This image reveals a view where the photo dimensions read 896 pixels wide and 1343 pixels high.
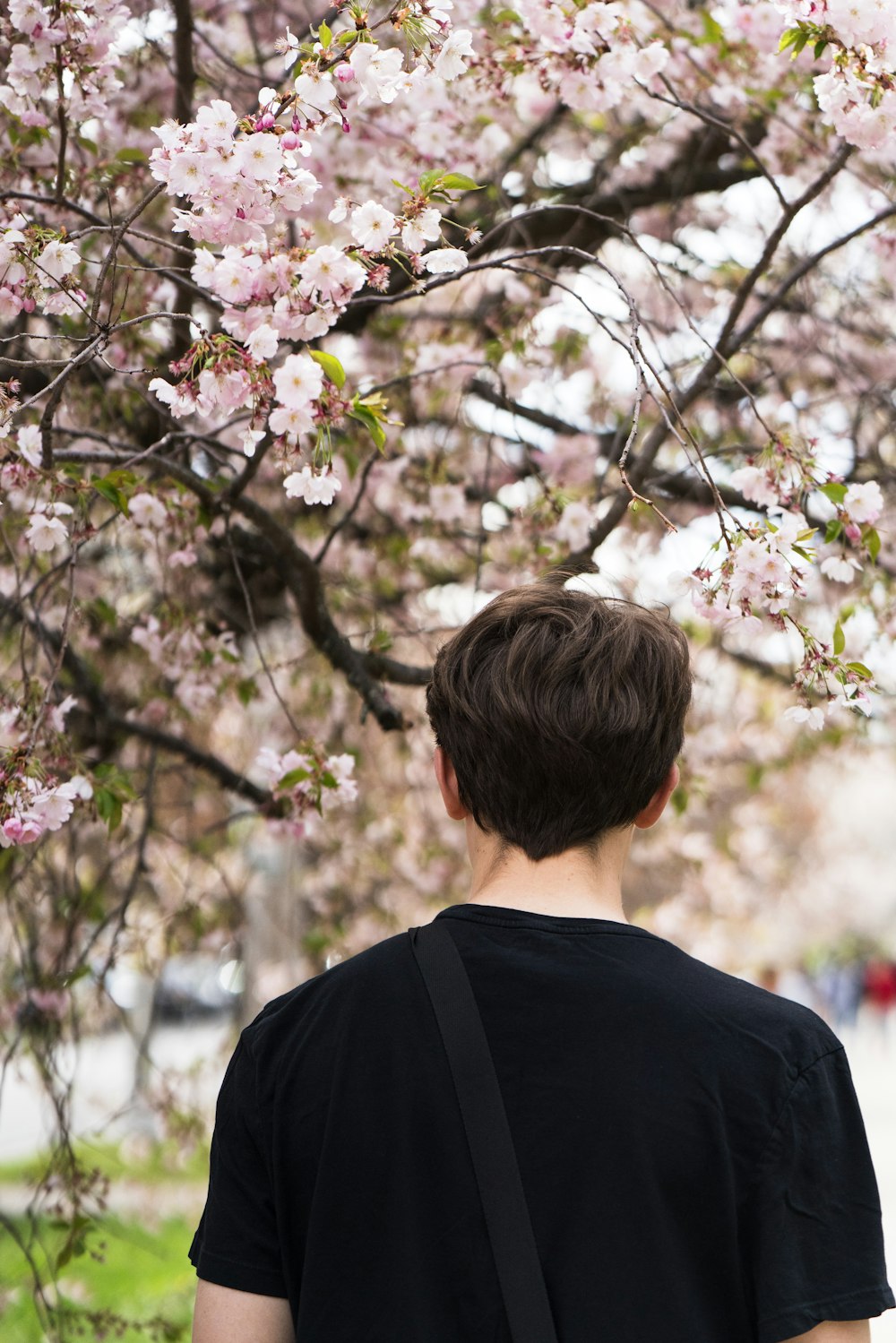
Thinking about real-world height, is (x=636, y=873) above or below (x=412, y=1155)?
above

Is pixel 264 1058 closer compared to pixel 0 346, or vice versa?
pixel 264 1058

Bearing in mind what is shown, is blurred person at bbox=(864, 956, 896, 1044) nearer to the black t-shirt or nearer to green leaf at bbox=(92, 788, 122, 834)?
green leaf at bbox=(92, 788, 122, 834)

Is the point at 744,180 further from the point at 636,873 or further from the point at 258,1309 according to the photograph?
the point at 636,873

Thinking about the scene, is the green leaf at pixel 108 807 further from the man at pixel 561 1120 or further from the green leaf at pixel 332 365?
the man at pixel 561 1120

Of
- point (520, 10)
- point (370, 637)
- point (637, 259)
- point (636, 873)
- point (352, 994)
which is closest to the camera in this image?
point (352, 994)

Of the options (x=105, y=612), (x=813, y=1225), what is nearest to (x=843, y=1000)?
(x=105, y=612)

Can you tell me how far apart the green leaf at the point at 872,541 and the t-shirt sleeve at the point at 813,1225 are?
1.17 m

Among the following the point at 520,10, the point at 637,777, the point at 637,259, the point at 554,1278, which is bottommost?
the point at 554,1278

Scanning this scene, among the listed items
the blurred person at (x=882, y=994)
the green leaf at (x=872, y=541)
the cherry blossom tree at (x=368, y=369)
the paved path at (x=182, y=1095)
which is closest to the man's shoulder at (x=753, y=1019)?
the cherry blossom tree at (x=368, y=369)

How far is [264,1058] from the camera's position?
1.17 metres

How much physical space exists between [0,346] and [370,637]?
0.99 metres

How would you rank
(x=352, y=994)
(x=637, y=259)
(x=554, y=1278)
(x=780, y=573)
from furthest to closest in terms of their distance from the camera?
(x=637, y=259) → (x=780, y=573) → (x=352, y=994) → (x=554, y=1278)

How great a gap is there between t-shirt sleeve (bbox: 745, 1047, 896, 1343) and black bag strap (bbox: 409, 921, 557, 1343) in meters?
0.19

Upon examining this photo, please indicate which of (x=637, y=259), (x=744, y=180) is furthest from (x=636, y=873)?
(x=744, y=180)
